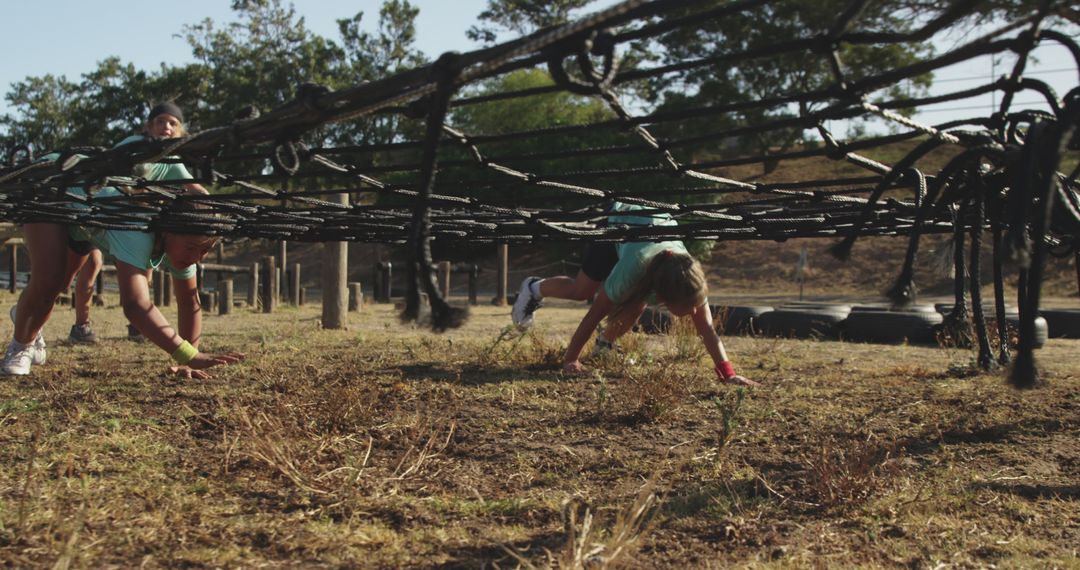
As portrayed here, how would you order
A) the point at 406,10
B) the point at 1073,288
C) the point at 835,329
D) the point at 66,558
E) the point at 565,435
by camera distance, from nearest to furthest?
1. the point at 66,558
2. the point at 565,435
3. the point at 835,329
4. the point at 1073,288
5. the point at 406,10

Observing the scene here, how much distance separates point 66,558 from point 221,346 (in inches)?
215

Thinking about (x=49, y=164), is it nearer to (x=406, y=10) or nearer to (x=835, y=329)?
(x=835, y=329)

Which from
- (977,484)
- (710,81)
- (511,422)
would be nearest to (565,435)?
(511,422)

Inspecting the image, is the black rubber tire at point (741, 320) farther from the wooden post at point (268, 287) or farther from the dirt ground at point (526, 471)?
the wooden post at point (268, 287)

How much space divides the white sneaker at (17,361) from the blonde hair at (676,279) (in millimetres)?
3715

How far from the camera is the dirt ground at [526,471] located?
2523 mm

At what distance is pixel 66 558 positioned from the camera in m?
2.14

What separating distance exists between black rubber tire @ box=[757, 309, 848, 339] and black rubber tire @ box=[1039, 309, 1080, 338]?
2396mm

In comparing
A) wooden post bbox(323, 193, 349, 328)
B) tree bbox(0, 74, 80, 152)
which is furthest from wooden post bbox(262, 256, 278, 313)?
tree bbox(0, 74, 80, 152)

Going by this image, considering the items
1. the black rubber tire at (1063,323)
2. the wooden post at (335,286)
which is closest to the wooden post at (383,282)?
the wooden post at (335,286)

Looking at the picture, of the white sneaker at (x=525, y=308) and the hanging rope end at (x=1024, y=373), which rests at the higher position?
the hanging rope end at (x=1024, y=373)

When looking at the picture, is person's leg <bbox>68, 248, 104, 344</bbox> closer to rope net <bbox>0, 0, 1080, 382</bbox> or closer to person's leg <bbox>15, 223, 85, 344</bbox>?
person's leg <bbox>15, 223, 85, 344</bbox>

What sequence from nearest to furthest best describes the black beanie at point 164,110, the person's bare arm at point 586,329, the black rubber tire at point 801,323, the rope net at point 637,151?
the rope net at point 637,151
the black beanie at point 164,110
the person's bare arm at point 586,329
the black rubber tire at point 801,323

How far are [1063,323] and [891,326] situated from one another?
96.8 inches
